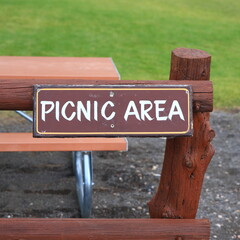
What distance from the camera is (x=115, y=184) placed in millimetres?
5633

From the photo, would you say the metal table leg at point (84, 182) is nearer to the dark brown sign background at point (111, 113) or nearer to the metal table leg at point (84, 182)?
the metal table leg at point (84, 182)

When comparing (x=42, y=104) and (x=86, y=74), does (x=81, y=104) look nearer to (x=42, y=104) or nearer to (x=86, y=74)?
(x=42, y=104)

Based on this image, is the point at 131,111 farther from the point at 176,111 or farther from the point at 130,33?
the point at 130,33

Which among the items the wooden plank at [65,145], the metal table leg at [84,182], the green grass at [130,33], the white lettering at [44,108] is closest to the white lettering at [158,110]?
the white lettering at [44,108]

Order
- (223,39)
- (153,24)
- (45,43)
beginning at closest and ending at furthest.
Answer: (45,43) < (223,39) < (153,24)

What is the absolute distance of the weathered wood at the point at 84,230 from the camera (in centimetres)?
327

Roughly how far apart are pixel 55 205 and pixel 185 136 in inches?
90.2

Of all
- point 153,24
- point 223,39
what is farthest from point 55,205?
point 153,24

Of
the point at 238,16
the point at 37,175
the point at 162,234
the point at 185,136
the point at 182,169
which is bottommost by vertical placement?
the point at 238,16

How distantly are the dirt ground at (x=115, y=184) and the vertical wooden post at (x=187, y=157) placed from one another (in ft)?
4.51

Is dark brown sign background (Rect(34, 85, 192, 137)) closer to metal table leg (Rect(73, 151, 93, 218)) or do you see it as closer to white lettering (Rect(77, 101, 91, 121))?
white lettering (Rect(77, 101, 91, 121))

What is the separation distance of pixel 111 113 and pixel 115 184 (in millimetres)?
2672

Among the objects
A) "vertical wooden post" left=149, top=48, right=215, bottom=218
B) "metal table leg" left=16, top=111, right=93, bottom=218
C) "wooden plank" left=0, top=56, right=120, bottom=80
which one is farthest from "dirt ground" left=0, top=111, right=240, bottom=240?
"vertical wooden post" left=149, top=48, right=215, bottom=218

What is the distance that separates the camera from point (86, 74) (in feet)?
16.7
